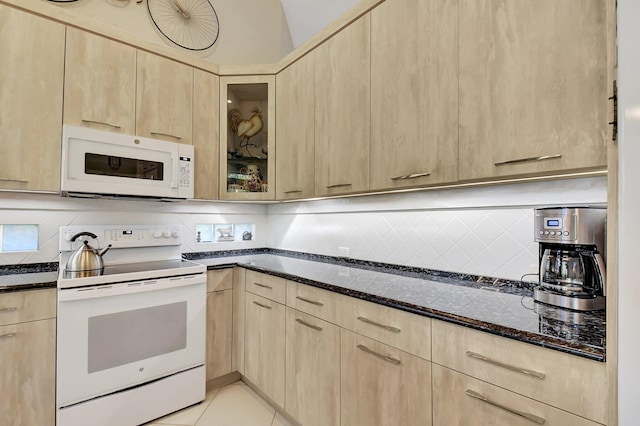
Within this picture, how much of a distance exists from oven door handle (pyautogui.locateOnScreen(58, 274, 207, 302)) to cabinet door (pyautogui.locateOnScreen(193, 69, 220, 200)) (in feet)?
2.20

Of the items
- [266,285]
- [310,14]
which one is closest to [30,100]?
[266,285]

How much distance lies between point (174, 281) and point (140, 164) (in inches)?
32.4

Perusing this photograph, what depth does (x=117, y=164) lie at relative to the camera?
79.0 inches

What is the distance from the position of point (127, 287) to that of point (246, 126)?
1473 mm

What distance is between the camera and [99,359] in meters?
1.70

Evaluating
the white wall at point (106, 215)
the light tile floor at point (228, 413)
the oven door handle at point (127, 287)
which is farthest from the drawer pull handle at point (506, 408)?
the white wall at point (106, 215)

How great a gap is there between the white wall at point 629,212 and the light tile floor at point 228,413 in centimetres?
171

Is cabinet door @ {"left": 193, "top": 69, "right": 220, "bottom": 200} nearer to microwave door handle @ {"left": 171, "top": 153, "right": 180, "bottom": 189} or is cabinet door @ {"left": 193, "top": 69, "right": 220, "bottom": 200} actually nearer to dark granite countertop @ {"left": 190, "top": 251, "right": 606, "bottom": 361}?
microwave door handle @ {"left": 171, "top": 153, "right": 180, "bottom": 189}

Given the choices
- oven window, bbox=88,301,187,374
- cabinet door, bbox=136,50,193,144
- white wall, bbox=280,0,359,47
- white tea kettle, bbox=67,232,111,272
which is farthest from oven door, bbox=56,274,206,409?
white wall, bbox=280,0,359,47

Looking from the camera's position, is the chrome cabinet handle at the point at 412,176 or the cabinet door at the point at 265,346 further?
→ the cabinet door at the point at 265,346

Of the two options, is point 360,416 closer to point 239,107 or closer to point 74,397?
point 74,397

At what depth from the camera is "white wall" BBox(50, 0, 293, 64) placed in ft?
7.76

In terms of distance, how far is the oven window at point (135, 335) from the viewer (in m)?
1.70

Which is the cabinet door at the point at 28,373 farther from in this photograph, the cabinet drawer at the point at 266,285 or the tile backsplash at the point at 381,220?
the cabinet drawer at the point at 266,285
